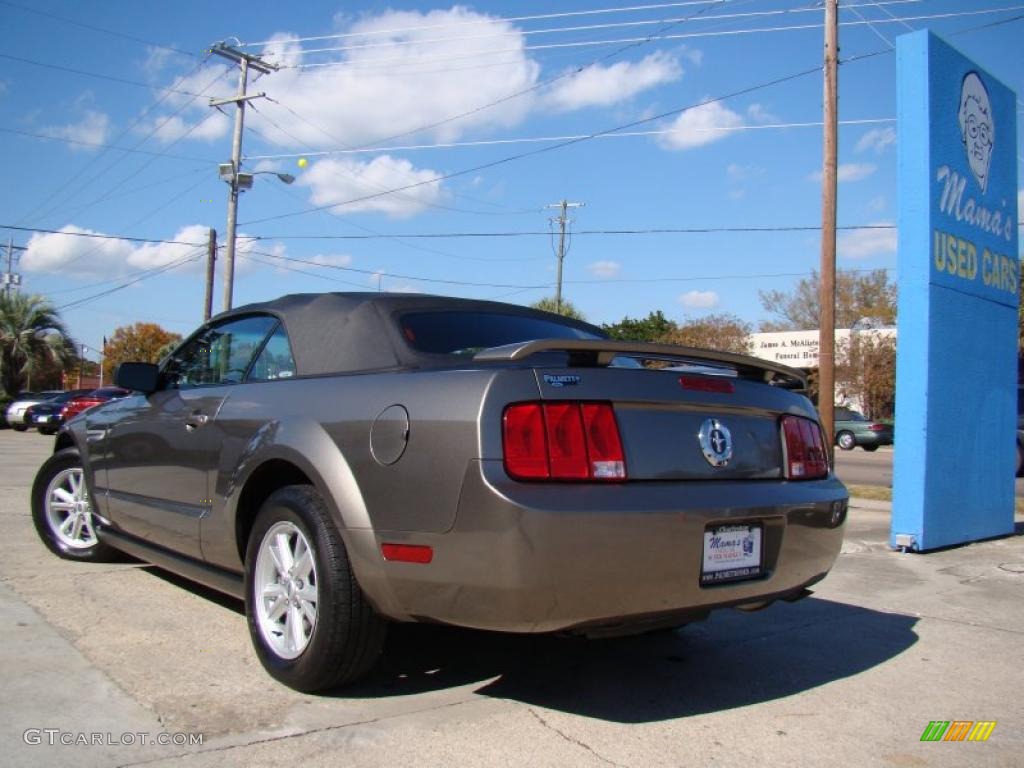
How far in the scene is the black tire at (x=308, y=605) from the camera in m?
2.96

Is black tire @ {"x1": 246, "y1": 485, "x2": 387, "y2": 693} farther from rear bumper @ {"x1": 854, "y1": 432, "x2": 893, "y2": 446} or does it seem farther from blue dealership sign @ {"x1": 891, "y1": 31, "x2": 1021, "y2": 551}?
rear bumper @ {"x1": 854, "y1": 432, "x2": 893, "y2": 446}

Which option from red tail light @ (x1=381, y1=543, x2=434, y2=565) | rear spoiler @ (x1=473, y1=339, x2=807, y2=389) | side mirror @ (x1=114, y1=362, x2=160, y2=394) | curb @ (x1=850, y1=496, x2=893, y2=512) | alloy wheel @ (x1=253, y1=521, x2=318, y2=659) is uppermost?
rear spoiler @ (x1=473, y1=339, x2=807, y2=389)

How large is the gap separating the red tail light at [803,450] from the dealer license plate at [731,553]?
0.42 metres

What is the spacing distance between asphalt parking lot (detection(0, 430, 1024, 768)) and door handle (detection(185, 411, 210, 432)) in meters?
0.91

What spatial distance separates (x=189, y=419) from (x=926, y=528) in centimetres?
574

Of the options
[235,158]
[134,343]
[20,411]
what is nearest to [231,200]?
[235,158]

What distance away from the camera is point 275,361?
12.4 feet

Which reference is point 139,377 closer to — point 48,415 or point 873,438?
point 48,415

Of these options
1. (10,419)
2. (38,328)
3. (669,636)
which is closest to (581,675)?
(669,636)

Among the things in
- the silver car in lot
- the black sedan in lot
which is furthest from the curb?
the silver car in lot

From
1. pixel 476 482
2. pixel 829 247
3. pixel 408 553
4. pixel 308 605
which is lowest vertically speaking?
pixel 308 605

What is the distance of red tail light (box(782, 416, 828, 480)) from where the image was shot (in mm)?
3422

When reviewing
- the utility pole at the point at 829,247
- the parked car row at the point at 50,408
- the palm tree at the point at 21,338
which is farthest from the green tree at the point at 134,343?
the utility pole at the point at 829,247

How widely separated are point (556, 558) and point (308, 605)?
1.07 metres
